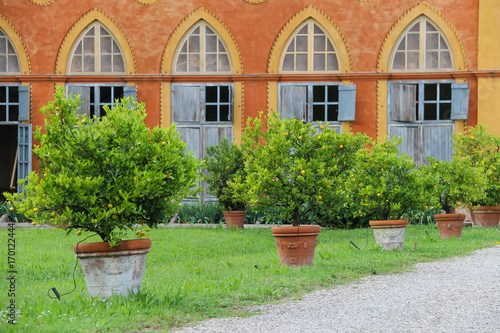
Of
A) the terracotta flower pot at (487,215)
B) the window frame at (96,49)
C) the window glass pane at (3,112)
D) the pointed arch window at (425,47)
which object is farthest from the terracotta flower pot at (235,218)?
the window glass pane at (3,112)

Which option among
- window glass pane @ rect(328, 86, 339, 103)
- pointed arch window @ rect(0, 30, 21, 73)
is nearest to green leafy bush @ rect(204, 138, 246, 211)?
window glass pane @ rect(328, 86, 339, 103)

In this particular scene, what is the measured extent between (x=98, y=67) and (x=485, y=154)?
31.7 feet

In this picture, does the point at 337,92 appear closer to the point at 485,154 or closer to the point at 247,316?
the point at 485,154

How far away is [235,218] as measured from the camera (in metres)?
16.2

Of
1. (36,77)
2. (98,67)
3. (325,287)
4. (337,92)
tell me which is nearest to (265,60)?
(337,92)

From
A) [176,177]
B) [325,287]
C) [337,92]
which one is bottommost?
[325,287]

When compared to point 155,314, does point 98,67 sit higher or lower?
higher

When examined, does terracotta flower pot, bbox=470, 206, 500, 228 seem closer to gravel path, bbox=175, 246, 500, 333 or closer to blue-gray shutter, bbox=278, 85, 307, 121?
blue-gray shutter, bbox=278, 85, 307, 121

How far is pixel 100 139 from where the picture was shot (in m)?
6.80

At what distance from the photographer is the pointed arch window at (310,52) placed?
19109 millimetres

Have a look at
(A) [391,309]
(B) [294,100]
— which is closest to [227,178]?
(B) [294,100]

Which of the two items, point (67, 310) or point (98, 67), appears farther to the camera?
point (98, 67)

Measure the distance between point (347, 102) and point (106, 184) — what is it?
1261 cm

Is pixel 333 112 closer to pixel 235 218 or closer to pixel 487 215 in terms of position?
pixel 235 218
